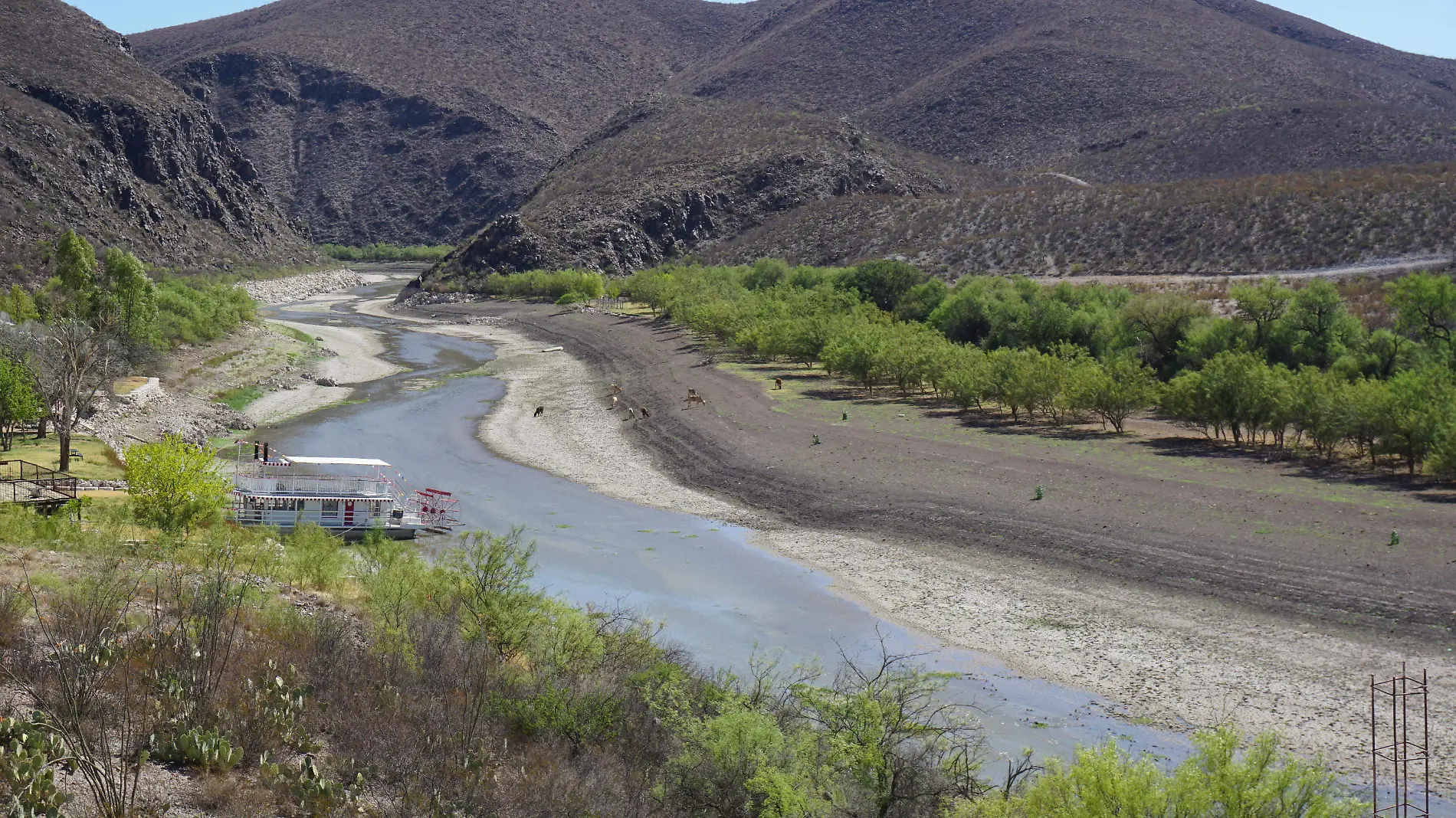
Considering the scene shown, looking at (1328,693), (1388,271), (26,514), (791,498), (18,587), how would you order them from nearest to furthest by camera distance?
(18,587) → (1328,693) → (26,514) → (791,498) → (1388,271)

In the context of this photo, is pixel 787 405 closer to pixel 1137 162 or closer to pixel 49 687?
pixel 49 687

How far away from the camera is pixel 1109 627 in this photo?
889 inches

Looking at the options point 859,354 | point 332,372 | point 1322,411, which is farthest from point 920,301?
point 1322,411

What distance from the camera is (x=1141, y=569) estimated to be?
25.7 meters

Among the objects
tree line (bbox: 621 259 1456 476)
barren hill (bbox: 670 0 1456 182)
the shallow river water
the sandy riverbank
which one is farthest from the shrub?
barren hill (bbox: 670 0 1456 182)

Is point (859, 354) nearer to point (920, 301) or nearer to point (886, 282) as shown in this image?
point (920, 301)

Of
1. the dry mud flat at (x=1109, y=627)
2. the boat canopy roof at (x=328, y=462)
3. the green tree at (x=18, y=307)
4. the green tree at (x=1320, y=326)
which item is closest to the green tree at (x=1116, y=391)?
the green tree at (x=1320, y=326)

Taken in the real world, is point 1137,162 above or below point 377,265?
above

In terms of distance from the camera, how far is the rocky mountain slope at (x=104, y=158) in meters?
101

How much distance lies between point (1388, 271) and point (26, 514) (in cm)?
6559

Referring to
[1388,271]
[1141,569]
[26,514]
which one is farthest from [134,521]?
[1388,271]

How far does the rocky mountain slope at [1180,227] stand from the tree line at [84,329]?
54381mm

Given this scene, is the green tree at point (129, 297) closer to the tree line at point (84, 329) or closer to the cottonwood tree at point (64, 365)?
the tree line at point (84, 329)

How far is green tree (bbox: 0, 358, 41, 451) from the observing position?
3469 centimetres
